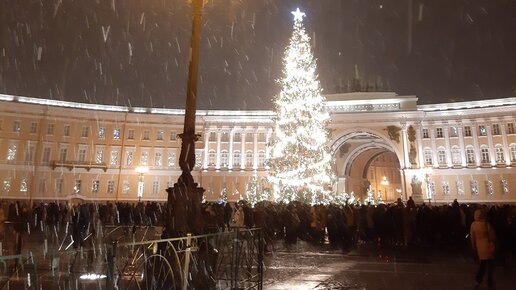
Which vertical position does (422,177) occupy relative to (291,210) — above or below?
above

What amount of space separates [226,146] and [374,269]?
1987 inches

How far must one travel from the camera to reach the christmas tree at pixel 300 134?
2516 cm

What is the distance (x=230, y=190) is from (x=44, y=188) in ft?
82.2

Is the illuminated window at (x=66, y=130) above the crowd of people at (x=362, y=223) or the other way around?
above

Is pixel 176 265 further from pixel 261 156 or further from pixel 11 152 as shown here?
pixel 11 152

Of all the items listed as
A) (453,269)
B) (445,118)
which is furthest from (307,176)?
(445,118)

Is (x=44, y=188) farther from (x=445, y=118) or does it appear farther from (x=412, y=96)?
(x=445, y=118)

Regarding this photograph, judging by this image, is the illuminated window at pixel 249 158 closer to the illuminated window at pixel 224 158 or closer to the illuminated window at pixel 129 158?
the illuminated window at pixel 224 158

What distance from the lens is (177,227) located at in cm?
736

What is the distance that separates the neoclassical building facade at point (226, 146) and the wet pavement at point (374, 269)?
3680cm

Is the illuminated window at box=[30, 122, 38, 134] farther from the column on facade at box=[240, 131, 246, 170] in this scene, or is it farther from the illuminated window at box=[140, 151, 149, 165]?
the column on facade at box=[240, 131, 246, 170]

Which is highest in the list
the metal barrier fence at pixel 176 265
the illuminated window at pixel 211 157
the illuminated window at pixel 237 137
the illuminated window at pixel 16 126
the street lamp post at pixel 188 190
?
the illuminated window at pixel 237 137

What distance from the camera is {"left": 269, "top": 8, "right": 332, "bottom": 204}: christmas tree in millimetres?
25156

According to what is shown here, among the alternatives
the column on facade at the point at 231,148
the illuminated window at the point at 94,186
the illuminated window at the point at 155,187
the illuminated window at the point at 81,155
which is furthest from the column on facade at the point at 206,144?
the illuminated window at the point at 81,155
